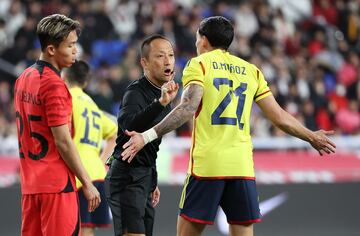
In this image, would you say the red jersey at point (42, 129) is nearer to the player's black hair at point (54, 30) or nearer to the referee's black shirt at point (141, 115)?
the player's black hair at point (54, 30)

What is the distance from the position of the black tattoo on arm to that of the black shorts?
1.90 ft

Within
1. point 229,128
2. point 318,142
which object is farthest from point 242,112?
point 318,142

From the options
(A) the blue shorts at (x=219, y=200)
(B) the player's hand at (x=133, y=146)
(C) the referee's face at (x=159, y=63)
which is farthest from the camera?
(C) the referee's face at (x=159, y=63)

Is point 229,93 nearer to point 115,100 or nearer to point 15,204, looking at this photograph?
point 15,204

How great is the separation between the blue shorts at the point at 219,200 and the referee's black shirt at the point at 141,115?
420 millimetres

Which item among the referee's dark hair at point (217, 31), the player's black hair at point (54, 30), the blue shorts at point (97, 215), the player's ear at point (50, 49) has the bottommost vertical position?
the blue shorts at point (97, 215)

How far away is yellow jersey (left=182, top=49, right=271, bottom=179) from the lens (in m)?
6.31

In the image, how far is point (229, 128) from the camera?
20.8 feet

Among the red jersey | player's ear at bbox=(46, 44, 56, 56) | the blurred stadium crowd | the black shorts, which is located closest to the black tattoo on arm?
the black shorts

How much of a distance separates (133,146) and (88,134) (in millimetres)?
2128

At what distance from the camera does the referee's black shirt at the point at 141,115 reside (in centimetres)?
625

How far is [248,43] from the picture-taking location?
16953 millimetres

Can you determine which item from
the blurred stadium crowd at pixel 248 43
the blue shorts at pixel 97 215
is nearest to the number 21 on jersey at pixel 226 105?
the blue shorts at pixel 97 215

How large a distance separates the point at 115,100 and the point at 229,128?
8.24 meters
